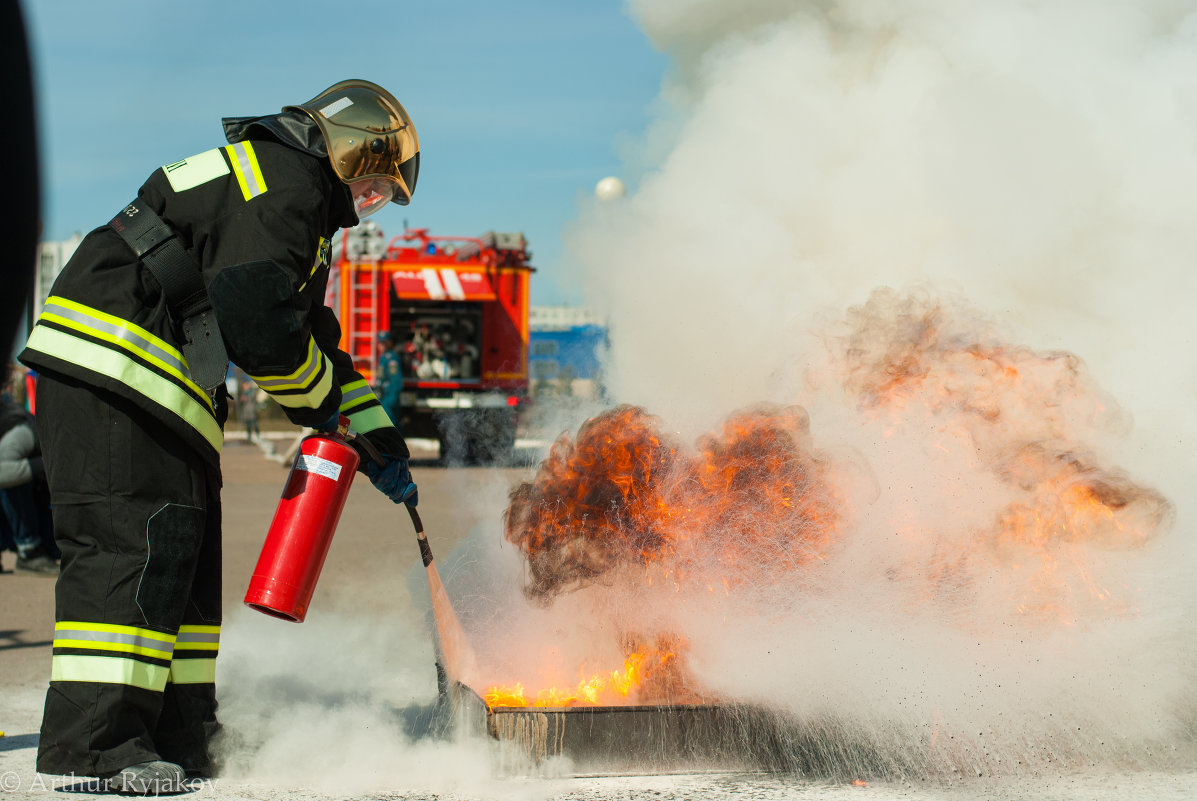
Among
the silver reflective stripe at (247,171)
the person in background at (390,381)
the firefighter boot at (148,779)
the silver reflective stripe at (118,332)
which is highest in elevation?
the person in background at (390,381)

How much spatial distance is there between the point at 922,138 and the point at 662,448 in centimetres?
240

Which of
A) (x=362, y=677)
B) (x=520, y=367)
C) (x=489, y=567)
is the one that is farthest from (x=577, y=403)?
(x=520, y=367)

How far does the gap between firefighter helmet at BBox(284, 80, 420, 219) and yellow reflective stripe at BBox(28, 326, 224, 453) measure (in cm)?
68

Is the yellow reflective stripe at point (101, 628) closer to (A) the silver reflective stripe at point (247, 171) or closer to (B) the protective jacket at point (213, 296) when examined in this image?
(B) the protective jacket at point (213, 296)

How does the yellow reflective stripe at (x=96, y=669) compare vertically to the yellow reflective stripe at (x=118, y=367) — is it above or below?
below

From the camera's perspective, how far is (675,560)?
2992mm

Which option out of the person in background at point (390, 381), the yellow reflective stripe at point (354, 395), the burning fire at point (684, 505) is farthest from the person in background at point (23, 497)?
the person in background at point (390, 381)

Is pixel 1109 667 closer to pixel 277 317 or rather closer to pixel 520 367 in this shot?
pixel 277 317

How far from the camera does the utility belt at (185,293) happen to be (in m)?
2.67

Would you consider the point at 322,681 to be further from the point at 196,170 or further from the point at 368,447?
the point at 196,170

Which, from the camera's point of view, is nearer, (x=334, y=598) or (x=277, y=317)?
(x=277, y=317)

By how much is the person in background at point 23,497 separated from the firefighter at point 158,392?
4.13 m

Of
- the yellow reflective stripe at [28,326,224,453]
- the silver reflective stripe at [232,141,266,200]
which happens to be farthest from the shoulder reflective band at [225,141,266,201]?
the yellow reflective stripe at [28,326,224,453]

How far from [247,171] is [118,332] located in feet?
1.62
